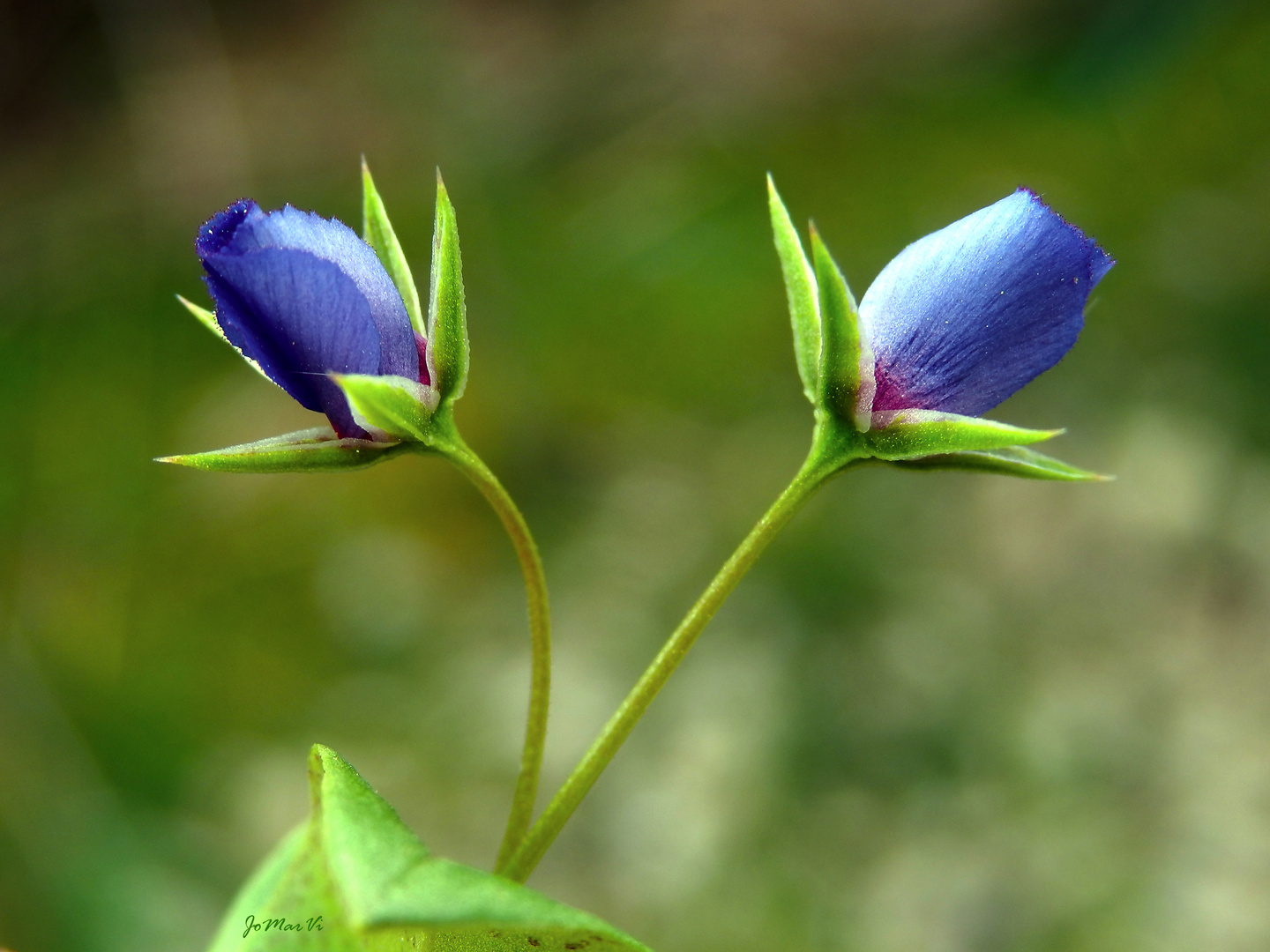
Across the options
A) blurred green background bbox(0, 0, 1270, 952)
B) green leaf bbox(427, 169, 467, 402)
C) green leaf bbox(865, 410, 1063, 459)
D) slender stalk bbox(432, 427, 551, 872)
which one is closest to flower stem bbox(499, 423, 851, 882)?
slender stalk bbox(432, 427, 551, 872)

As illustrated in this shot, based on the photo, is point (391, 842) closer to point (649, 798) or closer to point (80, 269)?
point (649, 798)

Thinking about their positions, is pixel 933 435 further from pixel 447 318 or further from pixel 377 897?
pixel 377 897

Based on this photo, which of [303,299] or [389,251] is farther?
[389,251]

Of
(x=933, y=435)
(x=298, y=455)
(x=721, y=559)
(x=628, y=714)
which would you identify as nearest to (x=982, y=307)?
(x=933, y=435)

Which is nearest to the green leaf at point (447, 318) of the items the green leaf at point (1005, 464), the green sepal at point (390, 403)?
the green sepal at point (390, 403)

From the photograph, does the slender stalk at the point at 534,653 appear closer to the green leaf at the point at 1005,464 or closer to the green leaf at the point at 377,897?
the green leaf at the point at 377,897
